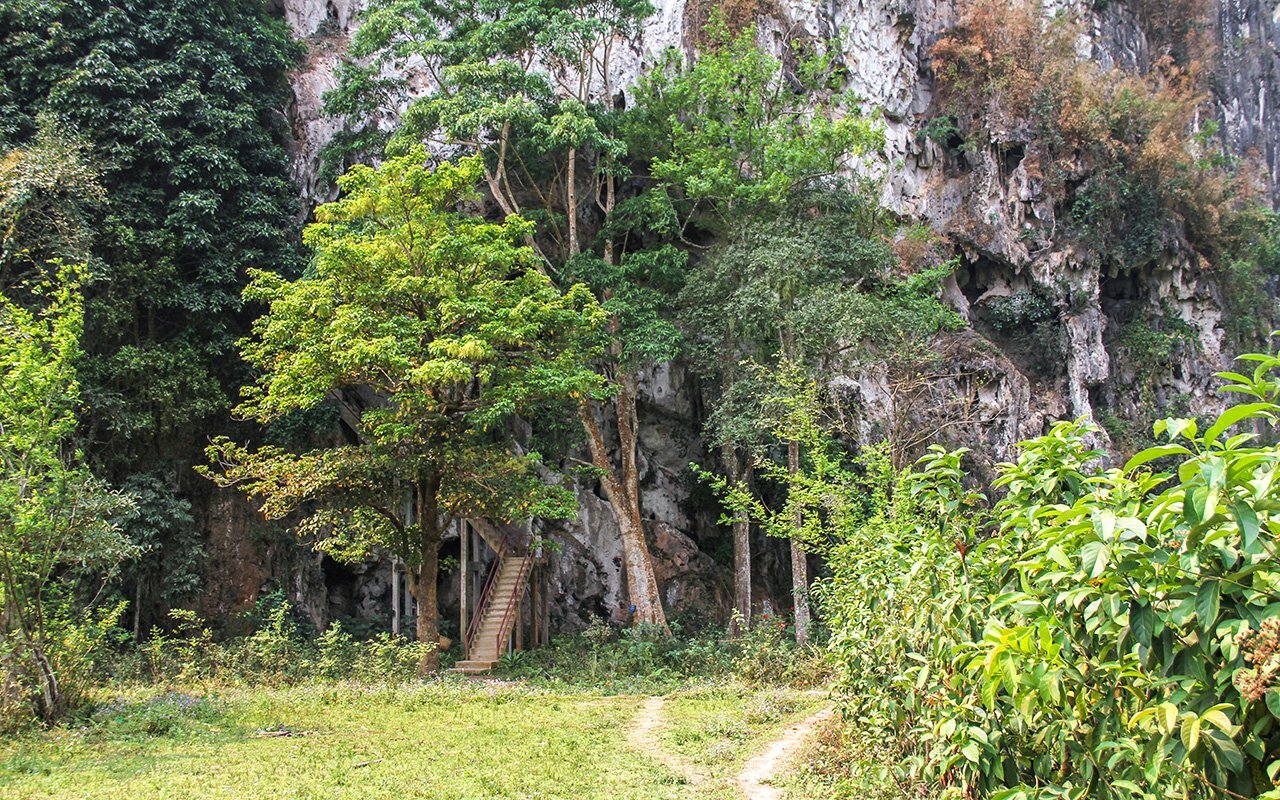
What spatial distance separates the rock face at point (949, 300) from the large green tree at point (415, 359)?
597 cm

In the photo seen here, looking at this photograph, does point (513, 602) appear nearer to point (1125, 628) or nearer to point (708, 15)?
point (708, 15)

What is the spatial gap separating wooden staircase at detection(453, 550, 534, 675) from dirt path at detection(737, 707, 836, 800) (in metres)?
8.41

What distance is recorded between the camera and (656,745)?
27.8 ft

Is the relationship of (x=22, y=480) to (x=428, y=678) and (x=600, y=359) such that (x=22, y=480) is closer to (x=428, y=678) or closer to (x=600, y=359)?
(x=428, y=678)

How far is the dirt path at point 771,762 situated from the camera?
621cm

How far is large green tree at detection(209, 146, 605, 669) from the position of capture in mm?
13398

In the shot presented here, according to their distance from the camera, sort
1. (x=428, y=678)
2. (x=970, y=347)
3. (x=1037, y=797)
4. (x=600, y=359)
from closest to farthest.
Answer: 1. (x=1037, y=797)
2. (x=428, y=678)
3. (x=600, y=359)
4. (x=970, y=347)

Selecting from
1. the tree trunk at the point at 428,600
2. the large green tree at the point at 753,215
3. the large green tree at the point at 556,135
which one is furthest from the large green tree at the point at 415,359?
the large green tree at the point at 753,215

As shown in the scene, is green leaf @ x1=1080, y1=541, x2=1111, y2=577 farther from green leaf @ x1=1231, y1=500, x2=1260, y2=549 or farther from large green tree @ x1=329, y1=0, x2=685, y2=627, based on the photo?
large green tree @ x1=329, y1=0, x2=685, y2=627

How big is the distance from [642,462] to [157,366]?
419 inches

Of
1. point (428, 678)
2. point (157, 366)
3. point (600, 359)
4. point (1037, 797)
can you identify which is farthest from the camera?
point (600, 359)

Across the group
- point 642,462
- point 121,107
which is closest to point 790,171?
point 642,462

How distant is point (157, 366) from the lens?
1631 centimetres

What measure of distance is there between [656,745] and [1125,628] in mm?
6537
